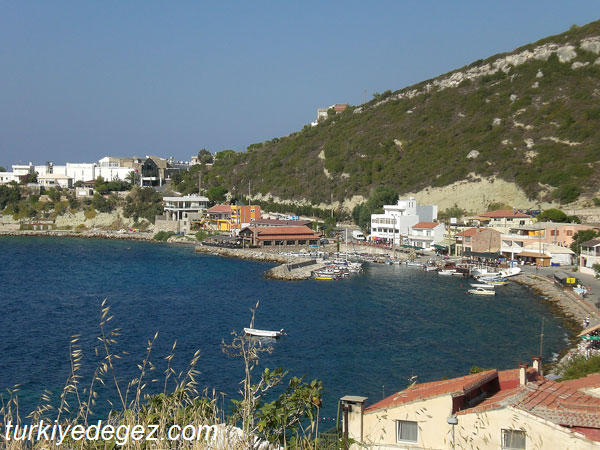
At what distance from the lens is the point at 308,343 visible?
16594 millimetres

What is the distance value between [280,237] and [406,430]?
34.2 metres

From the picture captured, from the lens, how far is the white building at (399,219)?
1501 inches

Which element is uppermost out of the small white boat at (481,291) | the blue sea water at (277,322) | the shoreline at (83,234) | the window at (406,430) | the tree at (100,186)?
the tree at (100,186)

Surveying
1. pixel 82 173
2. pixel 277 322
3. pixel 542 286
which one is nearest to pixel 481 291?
pixel 542 286

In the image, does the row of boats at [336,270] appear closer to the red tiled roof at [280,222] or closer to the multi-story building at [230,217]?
the red tiled roof at [280,222]

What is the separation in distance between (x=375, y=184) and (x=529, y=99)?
614 inches

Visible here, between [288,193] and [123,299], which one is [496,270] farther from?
[288,193]

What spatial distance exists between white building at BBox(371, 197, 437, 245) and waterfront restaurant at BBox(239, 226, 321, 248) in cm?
402

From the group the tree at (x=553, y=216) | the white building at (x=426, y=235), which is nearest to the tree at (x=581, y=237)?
the tree at (x=553, y=216)

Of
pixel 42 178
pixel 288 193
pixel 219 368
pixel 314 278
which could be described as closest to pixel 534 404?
pixel 219 368

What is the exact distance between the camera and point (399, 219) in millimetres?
37875

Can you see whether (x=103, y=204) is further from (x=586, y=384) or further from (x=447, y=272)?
(x=586, y=384)

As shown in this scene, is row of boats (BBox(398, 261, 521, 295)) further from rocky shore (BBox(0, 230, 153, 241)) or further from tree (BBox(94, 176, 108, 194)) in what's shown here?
tree (BBox(94, 176, 108, 194))

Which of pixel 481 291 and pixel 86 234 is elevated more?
pixel 86 234
